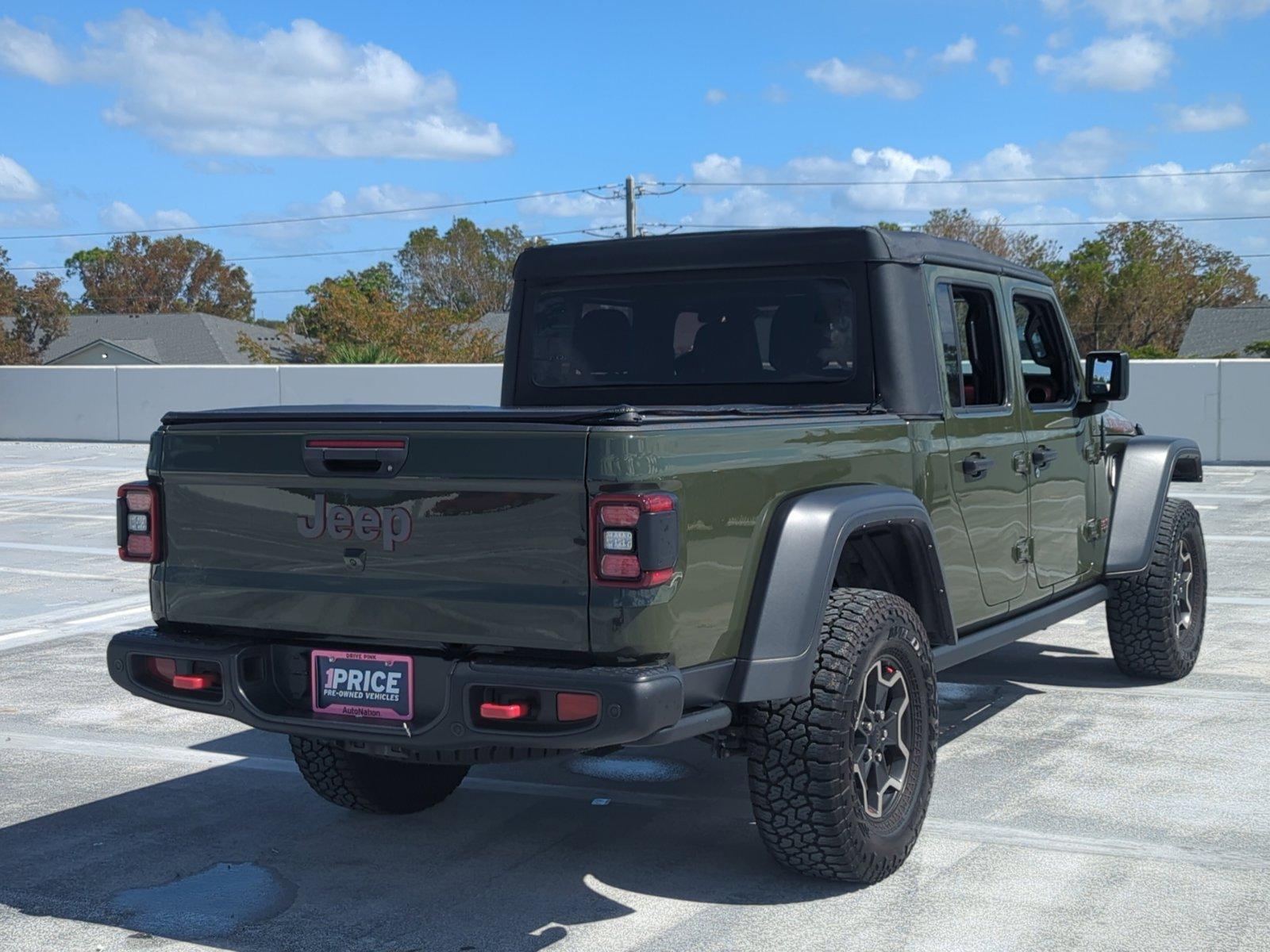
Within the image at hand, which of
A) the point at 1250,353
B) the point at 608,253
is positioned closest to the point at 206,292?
the point at 1250,353

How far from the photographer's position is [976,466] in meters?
5.51

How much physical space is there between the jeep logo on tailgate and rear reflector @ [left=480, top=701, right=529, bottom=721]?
522 millimetres

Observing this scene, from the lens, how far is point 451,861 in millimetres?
4953

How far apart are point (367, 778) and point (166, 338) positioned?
64.7m

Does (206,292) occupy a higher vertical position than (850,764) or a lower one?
higher

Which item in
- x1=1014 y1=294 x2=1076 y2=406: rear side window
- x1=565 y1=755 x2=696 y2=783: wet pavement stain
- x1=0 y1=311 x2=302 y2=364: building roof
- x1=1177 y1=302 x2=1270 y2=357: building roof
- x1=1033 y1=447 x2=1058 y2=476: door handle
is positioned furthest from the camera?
x1=0 y1=311 x2=302 y2=364: building roof

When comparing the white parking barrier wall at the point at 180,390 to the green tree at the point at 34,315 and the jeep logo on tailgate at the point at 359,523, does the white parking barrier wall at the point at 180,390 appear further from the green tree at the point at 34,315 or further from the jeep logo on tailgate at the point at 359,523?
the green tree at the point at 34,315

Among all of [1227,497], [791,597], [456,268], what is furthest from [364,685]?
[456,268]

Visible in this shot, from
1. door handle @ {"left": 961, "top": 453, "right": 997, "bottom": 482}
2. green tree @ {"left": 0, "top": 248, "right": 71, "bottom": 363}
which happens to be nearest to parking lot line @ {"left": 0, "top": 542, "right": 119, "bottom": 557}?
door handle @ {"left": 961, "top": 453, "right": 997, "bottom": 482}

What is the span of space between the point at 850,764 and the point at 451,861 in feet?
4.58

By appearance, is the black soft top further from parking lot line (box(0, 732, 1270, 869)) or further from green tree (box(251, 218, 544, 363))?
green tree (box(251, 218, 544, 363))

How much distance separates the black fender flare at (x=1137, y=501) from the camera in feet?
23.0

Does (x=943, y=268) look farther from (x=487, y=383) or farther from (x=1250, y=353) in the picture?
(x=1250, y=353)

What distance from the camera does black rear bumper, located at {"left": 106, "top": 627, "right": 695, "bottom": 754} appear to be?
3.83 meters
